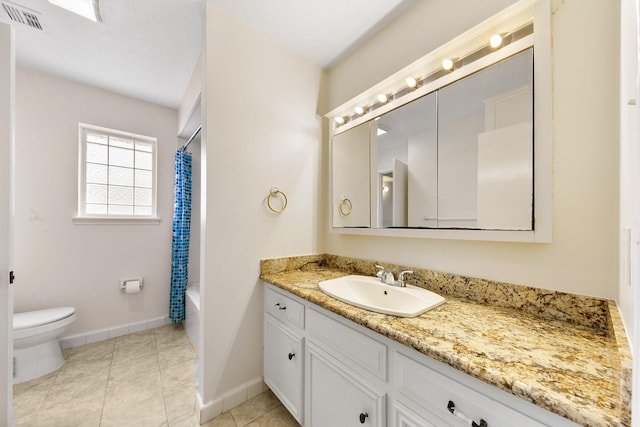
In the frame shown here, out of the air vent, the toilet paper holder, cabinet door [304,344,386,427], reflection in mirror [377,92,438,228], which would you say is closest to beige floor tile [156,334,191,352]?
the toilet paper holder

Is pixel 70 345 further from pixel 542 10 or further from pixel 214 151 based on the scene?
pixel 542 10

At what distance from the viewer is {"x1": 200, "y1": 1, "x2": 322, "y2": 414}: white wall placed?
148 centimetres

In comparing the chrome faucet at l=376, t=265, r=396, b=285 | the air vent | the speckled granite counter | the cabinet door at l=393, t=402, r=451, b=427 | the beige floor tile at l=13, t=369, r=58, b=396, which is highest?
the air vent

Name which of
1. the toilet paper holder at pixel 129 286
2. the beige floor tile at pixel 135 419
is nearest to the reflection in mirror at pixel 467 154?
the beige floor tile at pixel 135 419

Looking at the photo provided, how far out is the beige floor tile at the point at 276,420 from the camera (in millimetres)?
1413

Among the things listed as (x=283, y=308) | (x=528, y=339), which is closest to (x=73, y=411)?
(x=283, y=308)

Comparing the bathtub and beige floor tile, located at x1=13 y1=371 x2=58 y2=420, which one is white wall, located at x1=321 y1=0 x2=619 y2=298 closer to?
the bathtub

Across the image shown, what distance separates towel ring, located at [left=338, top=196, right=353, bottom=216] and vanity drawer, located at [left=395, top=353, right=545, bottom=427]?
3.61 ft

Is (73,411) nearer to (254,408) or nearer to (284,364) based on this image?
(254,408)

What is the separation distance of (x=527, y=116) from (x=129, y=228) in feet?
11.0

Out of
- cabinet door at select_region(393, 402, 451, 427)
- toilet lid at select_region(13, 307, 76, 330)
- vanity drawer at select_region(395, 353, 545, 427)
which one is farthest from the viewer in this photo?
toilet lid at select_region(13, 307, 76, 330)

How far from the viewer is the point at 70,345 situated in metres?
2.25

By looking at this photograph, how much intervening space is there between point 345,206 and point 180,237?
1.90 meters

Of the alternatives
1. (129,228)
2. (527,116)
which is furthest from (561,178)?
(129,228)
